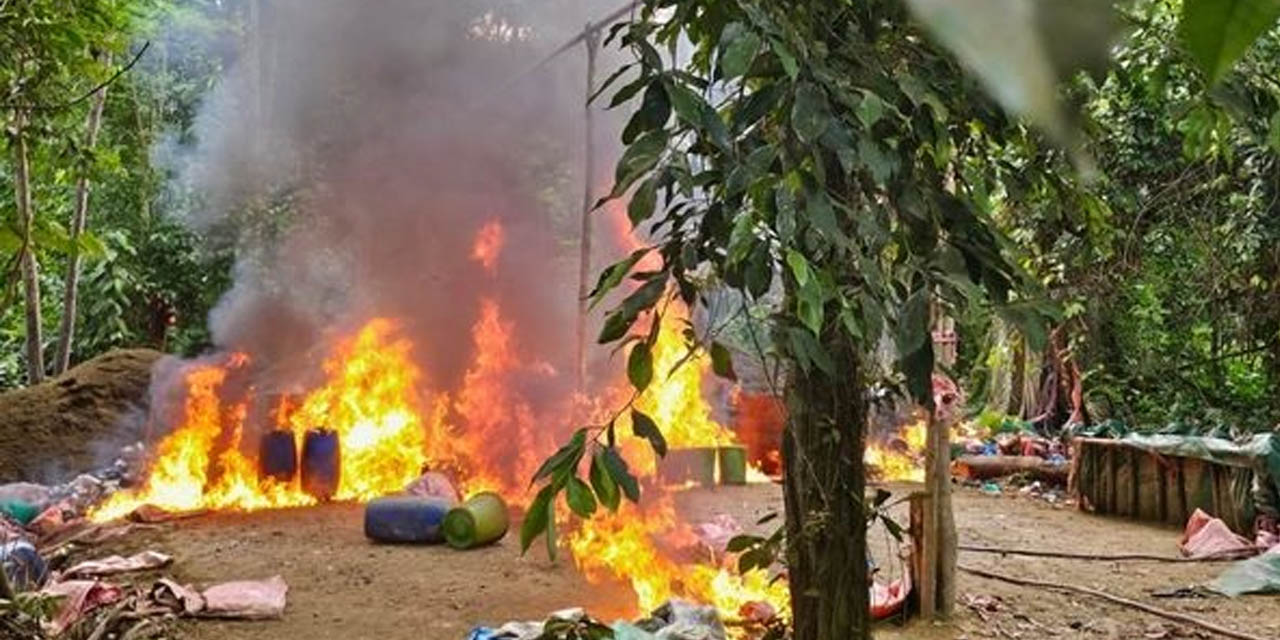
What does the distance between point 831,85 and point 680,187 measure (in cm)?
27

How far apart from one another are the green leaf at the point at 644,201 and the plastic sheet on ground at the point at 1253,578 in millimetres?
5068

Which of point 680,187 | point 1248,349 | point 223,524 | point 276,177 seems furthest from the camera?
point 276,177

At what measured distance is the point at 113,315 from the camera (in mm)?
10969

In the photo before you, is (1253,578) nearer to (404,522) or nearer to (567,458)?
(404,522)

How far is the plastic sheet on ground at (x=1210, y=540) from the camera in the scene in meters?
6.13

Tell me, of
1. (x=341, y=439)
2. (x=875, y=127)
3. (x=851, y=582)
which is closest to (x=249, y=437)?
(x=341, y=439)

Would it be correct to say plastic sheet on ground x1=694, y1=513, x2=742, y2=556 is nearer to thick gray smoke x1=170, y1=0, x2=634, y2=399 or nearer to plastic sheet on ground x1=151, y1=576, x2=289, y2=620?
plastic sheet on ground x1=151, y1=576, x2=289, y2=620

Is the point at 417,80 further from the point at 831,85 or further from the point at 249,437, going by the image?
the point at 831,85

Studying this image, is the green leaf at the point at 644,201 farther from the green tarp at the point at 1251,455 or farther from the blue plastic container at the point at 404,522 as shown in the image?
the green tarp at the point at 1251,455

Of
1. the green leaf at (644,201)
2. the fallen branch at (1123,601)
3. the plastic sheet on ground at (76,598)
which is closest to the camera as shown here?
the green leaf at (644,201)

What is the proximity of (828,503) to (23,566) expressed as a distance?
4.26 m

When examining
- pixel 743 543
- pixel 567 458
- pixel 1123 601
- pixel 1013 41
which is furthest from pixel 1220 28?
pixel 1123 601

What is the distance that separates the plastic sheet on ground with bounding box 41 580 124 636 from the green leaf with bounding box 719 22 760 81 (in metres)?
3.84

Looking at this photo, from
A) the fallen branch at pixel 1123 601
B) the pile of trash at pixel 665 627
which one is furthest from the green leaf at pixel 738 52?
the fallen branch at pixel 1123 601
